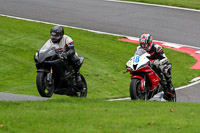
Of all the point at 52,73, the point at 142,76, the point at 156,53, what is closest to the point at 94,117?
the point at 52,73

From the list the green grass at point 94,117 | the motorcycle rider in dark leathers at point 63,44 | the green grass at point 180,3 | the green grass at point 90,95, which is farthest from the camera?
the green grass at point 180,3

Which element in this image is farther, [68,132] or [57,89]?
[57,89]

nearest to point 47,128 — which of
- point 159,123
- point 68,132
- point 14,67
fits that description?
point 68,132

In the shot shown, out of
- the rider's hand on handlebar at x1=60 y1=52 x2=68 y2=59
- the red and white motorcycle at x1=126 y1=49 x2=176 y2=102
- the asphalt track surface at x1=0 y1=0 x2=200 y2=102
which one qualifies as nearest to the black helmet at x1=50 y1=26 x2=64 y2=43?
the rider's hand on handlebar at x1=60 y1=52 x2=68 y2=59

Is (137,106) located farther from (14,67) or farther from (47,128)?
(14,67)

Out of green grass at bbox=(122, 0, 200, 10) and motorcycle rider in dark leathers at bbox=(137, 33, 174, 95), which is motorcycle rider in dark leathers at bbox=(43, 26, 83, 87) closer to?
motorcycle rider in dark leathers at bbox=(137, 33, 174, 95)

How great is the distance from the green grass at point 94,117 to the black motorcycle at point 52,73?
Result: 1.89 ft

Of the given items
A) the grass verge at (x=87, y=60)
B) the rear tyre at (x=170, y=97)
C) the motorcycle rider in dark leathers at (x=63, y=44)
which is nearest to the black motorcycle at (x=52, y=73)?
the motorcycle rider in dark leathers at (x=63, y=44)

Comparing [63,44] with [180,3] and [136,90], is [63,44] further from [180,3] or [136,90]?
[180,3]

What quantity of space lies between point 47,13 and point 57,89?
15404mm

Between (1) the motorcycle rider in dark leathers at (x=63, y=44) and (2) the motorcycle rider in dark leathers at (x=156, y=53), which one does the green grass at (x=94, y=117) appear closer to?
(1) the motorcycle rider in dark leathers at (x=63, y=44)

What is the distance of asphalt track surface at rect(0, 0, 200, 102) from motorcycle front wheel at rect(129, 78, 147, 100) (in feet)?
34.2

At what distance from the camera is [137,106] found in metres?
9.79

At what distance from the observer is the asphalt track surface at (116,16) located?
2264 centimetres
